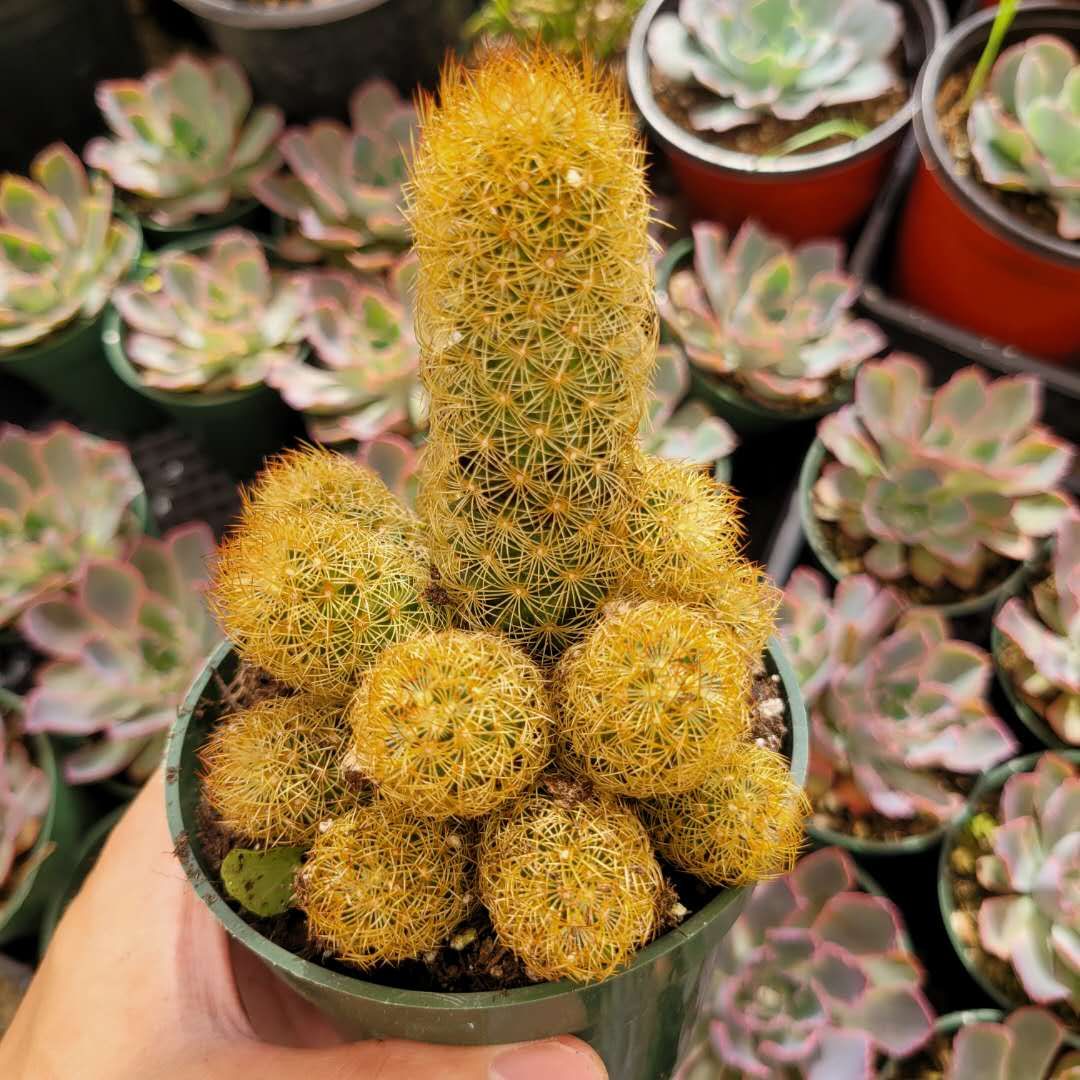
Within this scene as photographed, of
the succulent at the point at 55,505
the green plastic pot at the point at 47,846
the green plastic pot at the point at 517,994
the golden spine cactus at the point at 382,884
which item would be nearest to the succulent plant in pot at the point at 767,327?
the green plastic pot at the point at 517,994

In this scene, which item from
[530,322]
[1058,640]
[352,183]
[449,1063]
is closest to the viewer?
[530,322]

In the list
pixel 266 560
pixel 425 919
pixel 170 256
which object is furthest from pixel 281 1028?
pixel 170 256

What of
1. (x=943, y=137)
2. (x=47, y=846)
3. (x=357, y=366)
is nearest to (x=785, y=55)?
(x=943, y=137)

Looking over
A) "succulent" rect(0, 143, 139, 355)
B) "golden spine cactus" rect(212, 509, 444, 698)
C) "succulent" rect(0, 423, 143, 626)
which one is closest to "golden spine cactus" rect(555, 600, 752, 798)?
"golden spine cactus" rect(212, 509, 444, 698)

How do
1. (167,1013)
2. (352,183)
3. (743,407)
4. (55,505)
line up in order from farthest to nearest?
(352,183) < (743,407) < (55,505) < (167,1013)

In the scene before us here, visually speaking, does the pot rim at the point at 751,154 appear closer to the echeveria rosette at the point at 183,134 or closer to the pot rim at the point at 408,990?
the echeveria rosette at the point at 183,134

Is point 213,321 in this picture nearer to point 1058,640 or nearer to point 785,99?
point 785,99

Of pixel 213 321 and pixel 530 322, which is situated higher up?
pixel 530 322
